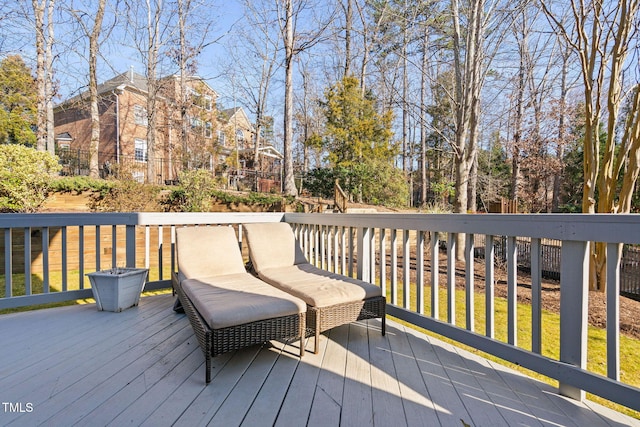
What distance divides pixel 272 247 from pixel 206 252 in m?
0.71

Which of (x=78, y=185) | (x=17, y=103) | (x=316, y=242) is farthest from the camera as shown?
(x=17, y=103)

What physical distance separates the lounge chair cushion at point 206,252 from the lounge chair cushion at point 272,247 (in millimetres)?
184

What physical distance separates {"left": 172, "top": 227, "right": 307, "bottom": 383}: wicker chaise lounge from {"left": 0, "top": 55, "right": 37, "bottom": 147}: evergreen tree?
13.8m

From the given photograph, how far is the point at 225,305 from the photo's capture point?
88.2 inches

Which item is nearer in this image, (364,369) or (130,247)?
(364,369)

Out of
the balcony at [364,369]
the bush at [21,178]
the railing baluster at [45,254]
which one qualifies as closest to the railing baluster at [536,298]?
the balcony at [364,369]

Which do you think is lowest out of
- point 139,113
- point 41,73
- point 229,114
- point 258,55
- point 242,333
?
point 242,333

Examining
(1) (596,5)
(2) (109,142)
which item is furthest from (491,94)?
(2) (109,142)

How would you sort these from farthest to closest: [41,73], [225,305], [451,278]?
1. [41,73]
2. [451,278]
3. [225,305]

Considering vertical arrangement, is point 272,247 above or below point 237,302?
above

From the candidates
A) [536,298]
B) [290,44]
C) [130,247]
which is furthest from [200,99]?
[536,298]

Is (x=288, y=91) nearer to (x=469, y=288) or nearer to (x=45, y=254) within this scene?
(x=45, y=254)

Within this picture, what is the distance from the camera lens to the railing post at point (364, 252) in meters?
3.30

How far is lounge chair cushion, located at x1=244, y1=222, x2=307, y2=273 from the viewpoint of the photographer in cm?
352
